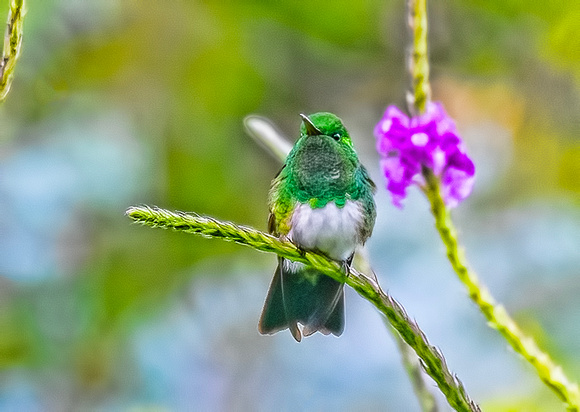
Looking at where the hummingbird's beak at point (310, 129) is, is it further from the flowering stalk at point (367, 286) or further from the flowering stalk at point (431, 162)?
the flowering stalk at point (367, 286)

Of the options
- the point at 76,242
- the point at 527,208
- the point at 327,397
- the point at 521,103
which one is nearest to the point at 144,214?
the point at 327,397

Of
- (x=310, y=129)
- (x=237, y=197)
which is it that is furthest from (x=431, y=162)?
(x=237, y=197)

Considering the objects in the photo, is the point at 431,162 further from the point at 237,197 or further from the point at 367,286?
the point at 237,197

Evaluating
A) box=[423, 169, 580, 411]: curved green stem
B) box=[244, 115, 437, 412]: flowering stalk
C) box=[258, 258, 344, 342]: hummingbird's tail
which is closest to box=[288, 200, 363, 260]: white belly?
box=[258, 258, 344, 342]: hummingbird's tail

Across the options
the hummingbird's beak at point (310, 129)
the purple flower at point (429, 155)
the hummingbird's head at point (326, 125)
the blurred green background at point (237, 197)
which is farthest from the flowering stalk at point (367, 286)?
the blurred green background at point (237, 197)

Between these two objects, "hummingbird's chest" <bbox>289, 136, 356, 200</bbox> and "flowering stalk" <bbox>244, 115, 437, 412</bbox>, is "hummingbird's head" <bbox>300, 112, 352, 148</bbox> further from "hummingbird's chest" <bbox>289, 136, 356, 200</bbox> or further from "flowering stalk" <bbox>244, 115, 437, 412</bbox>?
"flowering stalk" <bbox>244, 115, 437, 412</bbox>
